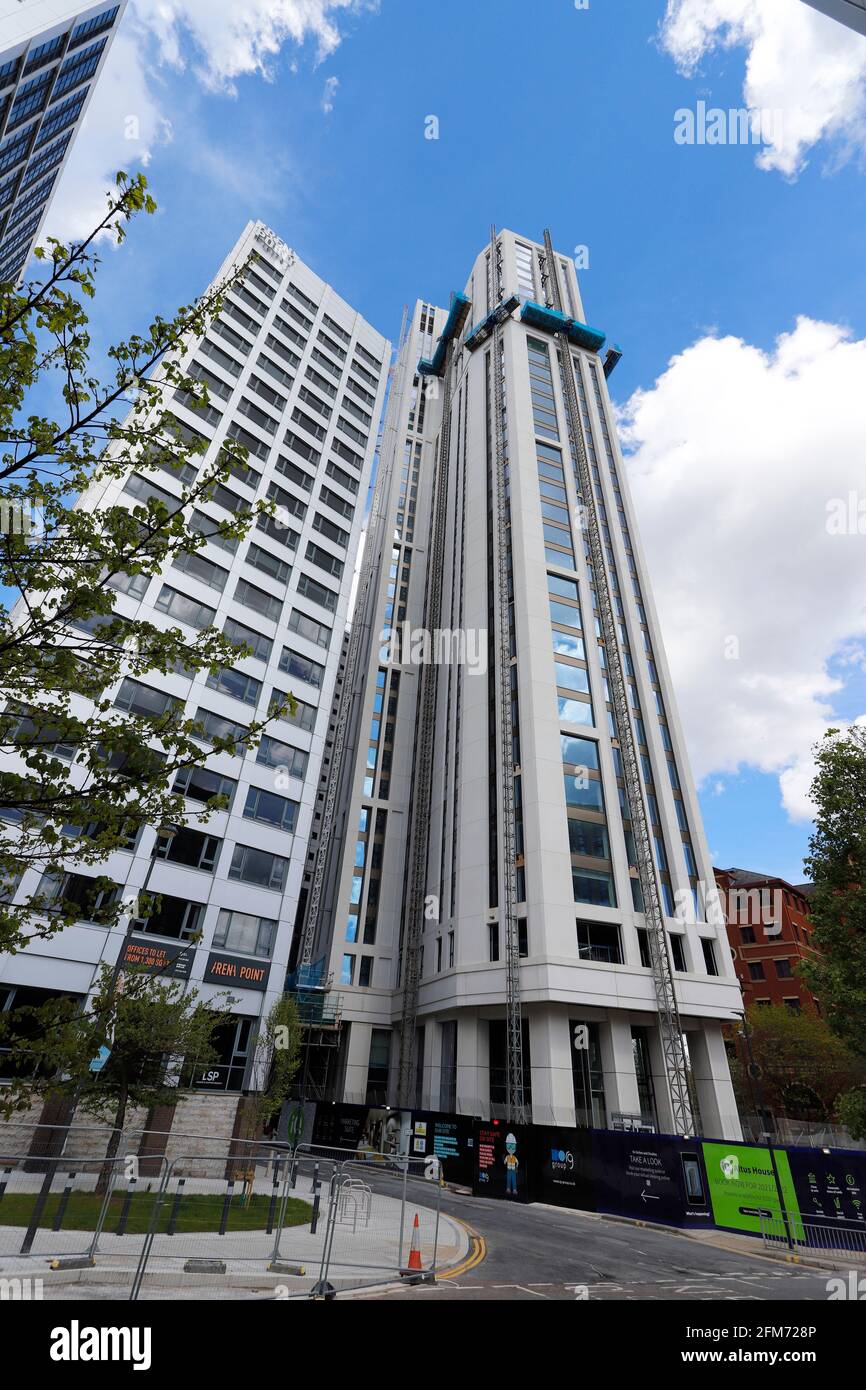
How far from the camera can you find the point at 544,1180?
24734 millimetres

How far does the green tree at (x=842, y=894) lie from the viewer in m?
21.5

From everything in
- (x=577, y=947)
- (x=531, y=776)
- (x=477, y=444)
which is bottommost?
(x=577, y=947)

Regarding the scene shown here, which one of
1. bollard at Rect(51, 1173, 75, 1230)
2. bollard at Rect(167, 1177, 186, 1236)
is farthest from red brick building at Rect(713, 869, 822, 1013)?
bollard at Rect(51, 1173, 75, 1230)

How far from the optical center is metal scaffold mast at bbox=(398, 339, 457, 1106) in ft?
151

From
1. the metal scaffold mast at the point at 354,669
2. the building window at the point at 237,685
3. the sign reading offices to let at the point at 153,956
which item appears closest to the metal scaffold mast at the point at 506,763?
the sign reading offices to let at the point at 153,956

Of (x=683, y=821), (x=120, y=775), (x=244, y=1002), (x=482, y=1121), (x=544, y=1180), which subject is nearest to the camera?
(x=120, y=775)

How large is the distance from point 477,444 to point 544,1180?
55.6 meters

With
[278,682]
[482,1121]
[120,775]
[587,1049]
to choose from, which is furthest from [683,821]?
[120,775]

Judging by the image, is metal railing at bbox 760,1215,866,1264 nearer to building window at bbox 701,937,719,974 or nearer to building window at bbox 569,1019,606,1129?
building window at bbox 569,1019,606,1129

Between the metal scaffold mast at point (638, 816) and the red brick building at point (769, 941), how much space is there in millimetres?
29654

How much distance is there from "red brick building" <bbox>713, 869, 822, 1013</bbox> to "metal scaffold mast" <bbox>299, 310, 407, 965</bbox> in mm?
39040

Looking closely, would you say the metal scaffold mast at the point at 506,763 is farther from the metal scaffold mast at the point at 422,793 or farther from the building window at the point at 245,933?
the building window at the point at 245,933

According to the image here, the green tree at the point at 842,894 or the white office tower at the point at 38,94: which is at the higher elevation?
the white office tower at the point at 38,94
